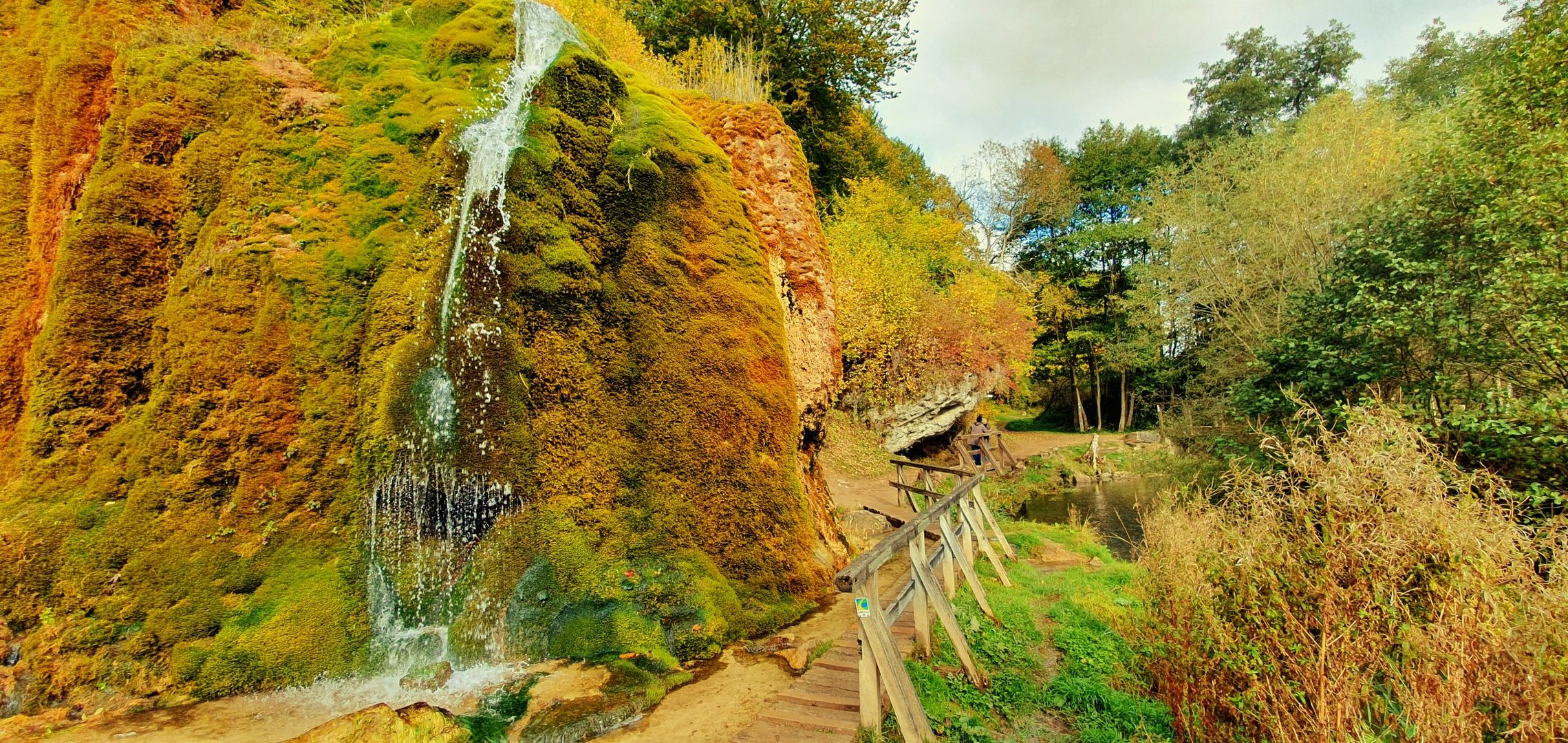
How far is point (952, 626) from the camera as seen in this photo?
469 centimetres

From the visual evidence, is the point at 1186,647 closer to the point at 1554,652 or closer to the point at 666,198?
the point at 1554,652

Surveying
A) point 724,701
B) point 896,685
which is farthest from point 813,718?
point 724,701

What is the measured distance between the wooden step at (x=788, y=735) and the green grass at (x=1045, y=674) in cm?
32

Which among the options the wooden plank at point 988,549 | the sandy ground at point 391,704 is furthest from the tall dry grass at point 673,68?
the sandy ground at point 391,704

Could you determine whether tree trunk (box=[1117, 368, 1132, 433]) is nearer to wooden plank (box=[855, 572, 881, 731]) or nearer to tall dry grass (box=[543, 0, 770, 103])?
tall dry grass (box=[543, 0, 770, 103])

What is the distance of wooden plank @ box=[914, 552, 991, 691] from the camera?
4664mm

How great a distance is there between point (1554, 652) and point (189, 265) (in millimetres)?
10456

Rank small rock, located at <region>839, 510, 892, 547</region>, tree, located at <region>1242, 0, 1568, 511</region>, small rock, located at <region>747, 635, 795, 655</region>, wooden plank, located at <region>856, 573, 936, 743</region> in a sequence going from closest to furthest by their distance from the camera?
wooden plank, located at <region>856, 573, 936, 743</region> < small rock, located at <region>747, 635, 795, 655</region> < tree, located at <region>1242, 0, 1568, 511</region> < small rock, located at <region>839, 510, 892, 547</region>

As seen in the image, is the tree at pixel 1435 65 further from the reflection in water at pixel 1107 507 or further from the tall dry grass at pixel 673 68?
the tall dry grass at pixel 673 68

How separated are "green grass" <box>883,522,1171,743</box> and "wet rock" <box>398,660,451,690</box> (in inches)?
150

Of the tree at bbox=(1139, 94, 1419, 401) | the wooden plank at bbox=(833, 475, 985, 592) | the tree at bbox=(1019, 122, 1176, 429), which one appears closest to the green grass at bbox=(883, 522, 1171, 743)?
the wooden plank at bbox=(833, 475, 985, 592)

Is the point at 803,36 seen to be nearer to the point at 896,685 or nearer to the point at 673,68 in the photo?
the point at 673,68

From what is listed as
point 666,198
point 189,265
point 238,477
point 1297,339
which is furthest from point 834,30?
point 238,477

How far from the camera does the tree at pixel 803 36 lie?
1619 centimetres
